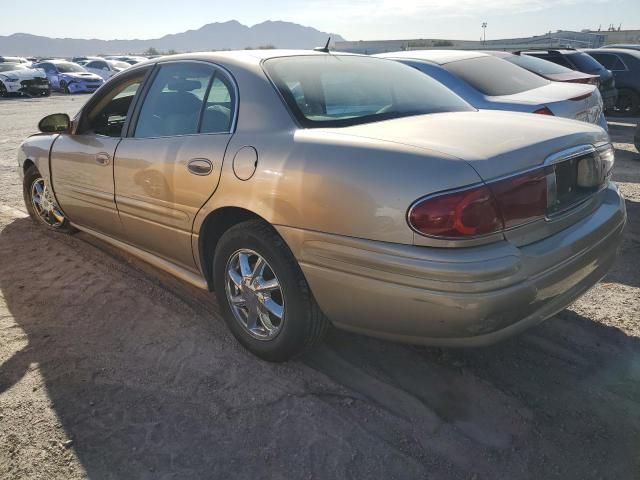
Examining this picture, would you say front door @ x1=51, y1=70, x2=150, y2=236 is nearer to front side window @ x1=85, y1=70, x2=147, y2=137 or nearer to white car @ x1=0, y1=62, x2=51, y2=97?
front side window @ x1=85, y1=70, x2=147, y2=137

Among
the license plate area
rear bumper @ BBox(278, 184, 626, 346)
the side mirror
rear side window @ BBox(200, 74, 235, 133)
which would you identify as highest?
rear side window @ BBox(200, 74, 235, 133)

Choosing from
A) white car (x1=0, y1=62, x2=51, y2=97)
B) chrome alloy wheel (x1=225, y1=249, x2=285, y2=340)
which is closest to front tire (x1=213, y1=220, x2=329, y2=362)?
chrome alloy wheel (x1=225, y1=249, x2=285, y2=340)

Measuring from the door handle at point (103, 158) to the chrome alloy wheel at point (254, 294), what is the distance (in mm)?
1313

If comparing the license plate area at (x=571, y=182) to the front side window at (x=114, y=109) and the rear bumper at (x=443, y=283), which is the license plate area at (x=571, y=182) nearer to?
the rear bumper at (x=443, y=283)

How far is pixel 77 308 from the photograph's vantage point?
3.54m

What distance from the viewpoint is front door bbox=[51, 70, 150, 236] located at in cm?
364

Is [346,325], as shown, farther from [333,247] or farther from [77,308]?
[77,308]

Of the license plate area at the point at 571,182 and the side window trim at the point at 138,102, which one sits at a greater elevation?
the side window trim at the point at 138,102

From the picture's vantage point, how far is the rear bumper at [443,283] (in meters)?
2.06

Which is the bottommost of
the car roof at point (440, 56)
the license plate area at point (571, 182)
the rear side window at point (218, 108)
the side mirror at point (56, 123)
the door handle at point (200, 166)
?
the license plate area at point (571, 182)

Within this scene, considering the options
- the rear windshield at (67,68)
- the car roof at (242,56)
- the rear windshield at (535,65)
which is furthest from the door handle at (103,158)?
the rear windshield at (67,68)

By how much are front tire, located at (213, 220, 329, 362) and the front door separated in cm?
123

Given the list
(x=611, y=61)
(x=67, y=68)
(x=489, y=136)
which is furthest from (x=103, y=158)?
(x=67, y=68)

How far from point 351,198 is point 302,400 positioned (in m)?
1.03
